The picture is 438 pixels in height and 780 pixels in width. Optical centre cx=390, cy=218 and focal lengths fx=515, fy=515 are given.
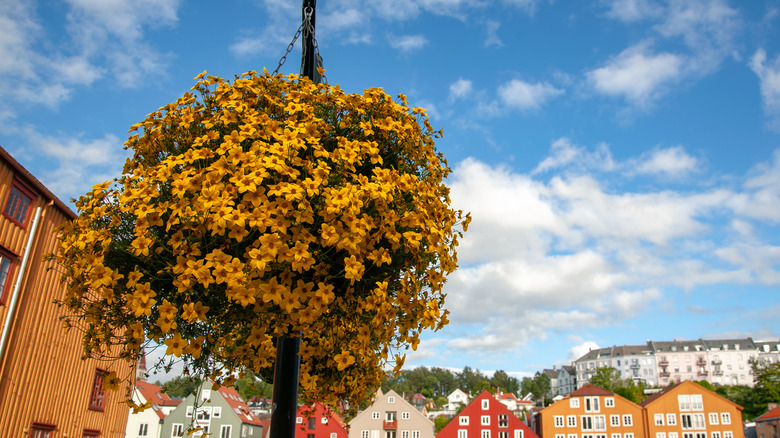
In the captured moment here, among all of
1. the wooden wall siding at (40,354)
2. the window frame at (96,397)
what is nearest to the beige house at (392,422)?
the window frame at (96,397)

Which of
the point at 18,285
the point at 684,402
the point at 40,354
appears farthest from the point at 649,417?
the point at 18,285

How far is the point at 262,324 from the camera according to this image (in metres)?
2.39

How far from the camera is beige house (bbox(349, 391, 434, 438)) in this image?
1791 inches

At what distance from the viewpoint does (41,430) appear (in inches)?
397

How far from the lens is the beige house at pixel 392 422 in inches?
1791

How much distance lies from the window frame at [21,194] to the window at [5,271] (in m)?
0.60

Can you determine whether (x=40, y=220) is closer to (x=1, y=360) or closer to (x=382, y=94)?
(x=1, y=360)

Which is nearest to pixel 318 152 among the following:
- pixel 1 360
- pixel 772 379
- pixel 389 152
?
pixel 389 152

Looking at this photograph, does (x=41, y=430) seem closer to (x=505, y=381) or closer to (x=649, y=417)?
(x=649, y=417)

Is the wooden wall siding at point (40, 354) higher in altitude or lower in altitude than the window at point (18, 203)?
lower

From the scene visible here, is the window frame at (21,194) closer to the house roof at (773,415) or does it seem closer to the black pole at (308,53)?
the black pole at (308,53)

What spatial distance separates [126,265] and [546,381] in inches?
4862

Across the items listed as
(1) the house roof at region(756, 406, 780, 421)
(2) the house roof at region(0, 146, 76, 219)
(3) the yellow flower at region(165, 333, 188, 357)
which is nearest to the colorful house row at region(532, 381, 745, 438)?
(1) the house roof at region(756, 406, 780, 421)

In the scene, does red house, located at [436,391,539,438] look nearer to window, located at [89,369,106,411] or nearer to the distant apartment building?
window, located at [89,369,106,411]
